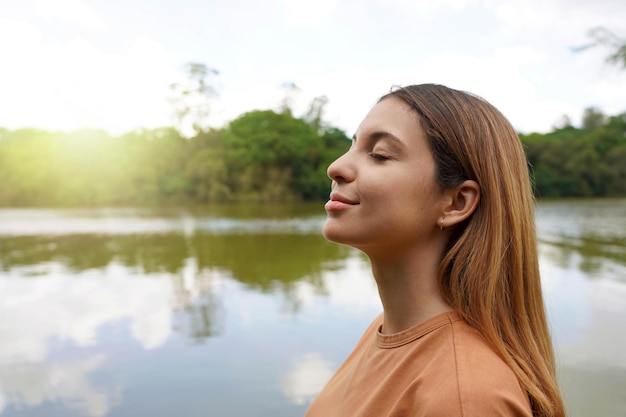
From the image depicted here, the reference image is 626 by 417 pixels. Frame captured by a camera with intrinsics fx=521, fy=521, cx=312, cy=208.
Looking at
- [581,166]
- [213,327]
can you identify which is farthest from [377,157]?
[581,166]

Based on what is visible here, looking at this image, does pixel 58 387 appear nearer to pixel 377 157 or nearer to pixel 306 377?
pixel 306 377

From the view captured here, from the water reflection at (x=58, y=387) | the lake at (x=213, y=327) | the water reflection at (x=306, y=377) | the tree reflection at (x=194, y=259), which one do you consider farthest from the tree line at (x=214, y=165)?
the water reflection at (x=306, y=377)

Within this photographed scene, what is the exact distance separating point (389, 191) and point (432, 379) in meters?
0.35

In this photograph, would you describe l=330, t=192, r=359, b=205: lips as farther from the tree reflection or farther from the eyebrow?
the tree reflection

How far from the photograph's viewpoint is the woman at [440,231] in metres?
0.95

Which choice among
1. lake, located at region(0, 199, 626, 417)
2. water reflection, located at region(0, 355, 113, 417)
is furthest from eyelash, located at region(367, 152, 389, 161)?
water reflection, located at region(0, 355, 113, 417)

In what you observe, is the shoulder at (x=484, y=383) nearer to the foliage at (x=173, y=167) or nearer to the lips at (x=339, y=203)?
the lips at (x=339, y=203)

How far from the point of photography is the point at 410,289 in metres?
1.04

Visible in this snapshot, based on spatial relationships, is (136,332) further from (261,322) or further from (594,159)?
(594,159)

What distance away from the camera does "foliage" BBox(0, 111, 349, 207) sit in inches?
1380

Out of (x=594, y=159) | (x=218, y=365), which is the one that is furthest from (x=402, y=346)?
(x=594, y=159)

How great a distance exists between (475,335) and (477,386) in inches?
6.1

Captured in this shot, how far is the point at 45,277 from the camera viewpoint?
25.1 ft

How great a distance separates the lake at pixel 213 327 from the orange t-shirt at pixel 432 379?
7.75 feet
